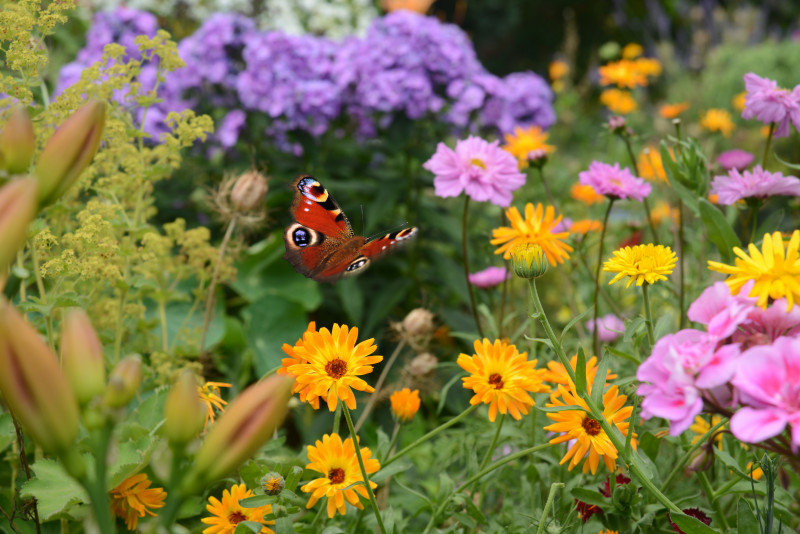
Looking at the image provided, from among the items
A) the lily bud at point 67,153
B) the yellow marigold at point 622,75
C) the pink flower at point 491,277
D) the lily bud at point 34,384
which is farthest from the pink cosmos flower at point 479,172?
the yellow marigold at point 622,75

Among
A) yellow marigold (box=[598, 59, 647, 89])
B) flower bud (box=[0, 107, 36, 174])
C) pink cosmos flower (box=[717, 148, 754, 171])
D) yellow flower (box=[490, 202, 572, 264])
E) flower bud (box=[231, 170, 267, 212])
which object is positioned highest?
flower bud (box=[0, 107, 36, 174])

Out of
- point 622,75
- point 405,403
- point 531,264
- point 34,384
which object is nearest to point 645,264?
point 531,264

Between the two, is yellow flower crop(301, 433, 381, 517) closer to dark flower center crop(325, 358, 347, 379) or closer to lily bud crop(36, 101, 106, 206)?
dark flower center crop(325, 358, 347, 379)

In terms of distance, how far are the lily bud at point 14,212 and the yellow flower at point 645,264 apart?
0.67 meters

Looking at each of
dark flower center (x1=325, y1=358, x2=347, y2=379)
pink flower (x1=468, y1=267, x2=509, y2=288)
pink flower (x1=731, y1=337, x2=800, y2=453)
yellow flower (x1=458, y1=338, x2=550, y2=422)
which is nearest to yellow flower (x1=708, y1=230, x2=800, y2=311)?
pink flower (x1=731, y1=337, x2=800, y2=453)

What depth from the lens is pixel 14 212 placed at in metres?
0.43

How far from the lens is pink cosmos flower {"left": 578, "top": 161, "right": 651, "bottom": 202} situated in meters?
1.25

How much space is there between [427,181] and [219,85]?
88 cm

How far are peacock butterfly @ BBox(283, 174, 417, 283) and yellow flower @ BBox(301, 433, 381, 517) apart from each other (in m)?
0.42

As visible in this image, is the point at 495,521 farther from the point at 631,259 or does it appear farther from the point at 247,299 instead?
the point at 247,299

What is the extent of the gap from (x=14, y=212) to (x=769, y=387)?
1.89 feet

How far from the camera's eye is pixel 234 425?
0.47m

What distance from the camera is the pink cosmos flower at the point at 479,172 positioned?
4.10ft

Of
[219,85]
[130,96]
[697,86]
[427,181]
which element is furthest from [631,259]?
[697,86]
